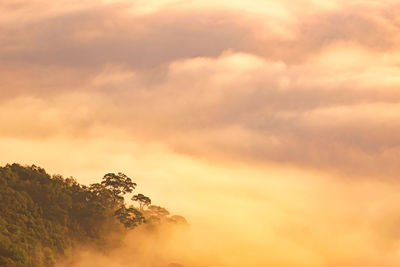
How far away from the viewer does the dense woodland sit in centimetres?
15375

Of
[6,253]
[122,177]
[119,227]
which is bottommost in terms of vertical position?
[6,253]

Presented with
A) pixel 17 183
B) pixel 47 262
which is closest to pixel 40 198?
pixel 17 183

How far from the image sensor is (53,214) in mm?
171500

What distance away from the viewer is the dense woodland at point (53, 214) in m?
154

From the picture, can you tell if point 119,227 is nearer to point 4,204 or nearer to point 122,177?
point 122,177

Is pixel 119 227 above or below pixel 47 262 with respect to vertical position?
above

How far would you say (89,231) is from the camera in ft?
584

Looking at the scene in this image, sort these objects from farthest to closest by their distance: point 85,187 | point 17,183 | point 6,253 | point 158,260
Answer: point 158,260
point 85,187
point 17,183
point 6,253

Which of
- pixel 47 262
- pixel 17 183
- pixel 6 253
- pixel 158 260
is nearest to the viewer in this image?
pixel 6 253

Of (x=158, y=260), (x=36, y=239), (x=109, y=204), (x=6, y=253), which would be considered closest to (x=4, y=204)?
(x=36, y=239)

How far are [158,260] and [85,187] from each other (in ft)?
89.7

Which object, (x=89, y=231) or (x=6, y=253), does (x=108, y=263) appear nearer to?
(x=89, y=231)

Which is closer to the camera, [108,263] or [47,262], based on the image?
[47,262]

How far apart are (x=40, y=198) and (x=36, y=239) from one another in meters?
15.4
